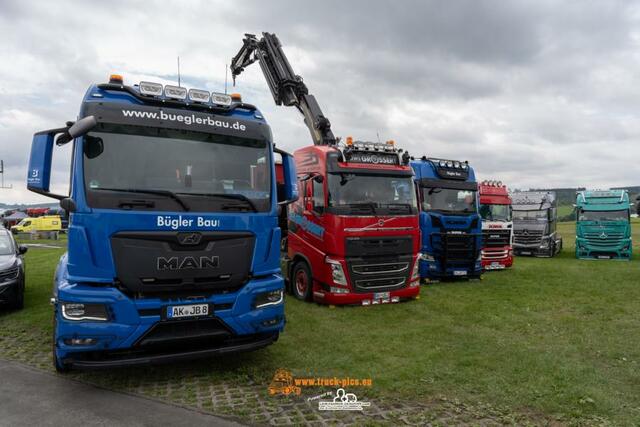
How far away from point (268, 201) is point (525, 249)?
17757 millimetres

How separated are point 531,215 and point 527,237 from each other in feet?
3.57

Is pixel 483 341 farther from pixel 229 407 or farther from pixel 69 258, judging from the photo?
pixel 69 258

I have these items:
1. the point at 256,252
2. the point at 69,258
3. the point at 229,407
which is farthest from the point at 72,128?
the point at 229,407

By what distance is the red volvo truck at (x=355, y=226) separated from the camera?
Result: 8.03 metres

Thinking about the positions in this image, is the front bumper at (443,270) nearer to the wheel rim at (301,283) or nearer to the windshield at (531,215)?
the wheel rim at (301,283)

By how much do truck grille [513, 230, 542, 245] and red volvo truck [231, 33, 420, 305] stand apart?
1279cm

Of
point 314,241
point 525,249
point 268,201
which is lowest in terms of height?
point 525,249

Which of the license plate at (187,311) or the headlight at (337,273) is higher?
the license plate at (187,311)

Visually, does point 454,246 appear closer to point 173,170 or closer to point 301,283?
point 301,283

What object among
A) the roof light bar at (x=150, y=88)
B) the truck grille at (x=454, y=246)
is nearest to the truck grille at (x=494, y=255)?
the truck grille at (x=454, y=246)

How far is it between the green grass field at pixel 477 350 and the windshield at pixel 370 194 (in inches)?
76.1

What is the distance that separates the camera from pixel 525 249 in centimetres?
1941

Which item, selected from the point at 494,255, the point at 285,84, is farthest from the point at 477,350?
the point at 494,255

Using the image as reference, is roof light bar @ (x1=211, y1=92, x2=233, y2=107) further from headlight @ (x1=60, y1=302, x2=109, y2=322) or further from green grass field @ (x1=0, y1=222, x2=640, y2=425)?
green grass field @ (x1=0, y1=222, x2=640, y2=425)
